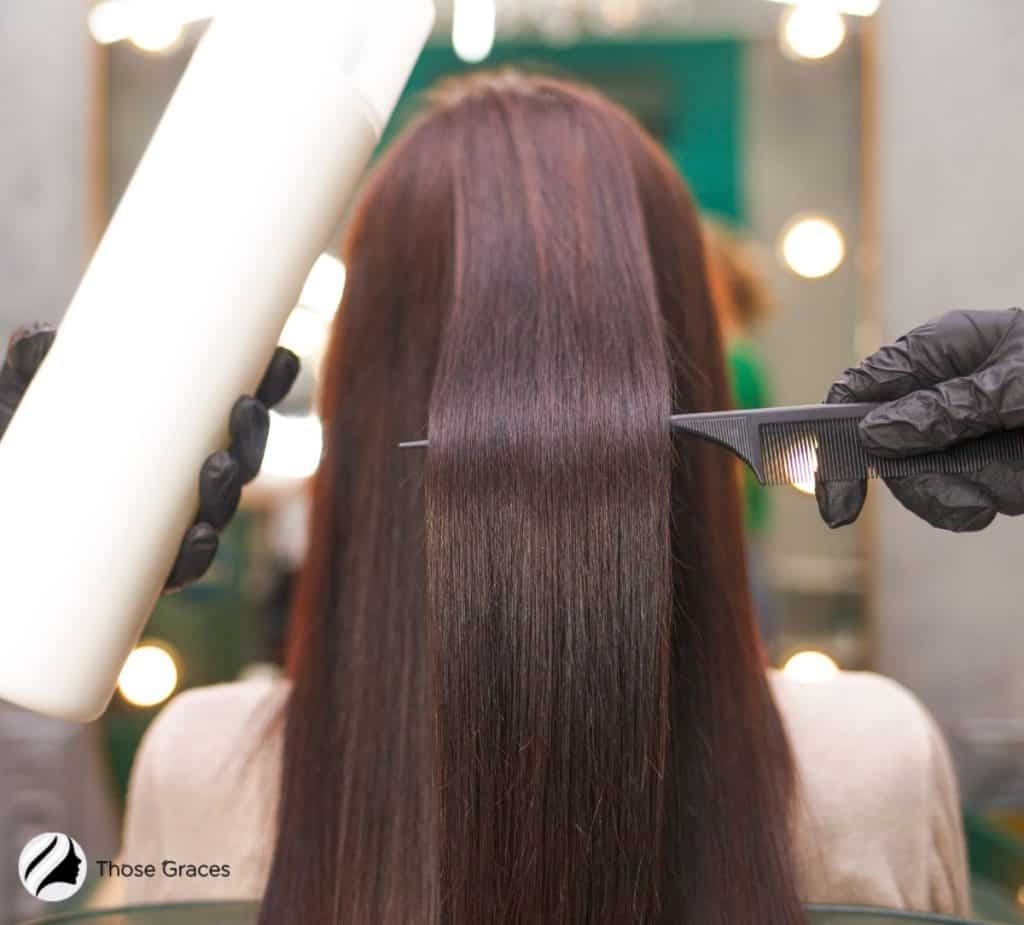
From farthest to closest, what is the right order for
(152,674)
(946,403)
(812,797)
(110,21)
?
(152,674), (110,21), (812,797), (946,403)

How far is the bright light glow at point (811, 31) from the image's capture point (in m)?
1.34

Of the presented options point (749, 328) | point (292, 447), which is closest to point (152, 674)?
point (292, 447)

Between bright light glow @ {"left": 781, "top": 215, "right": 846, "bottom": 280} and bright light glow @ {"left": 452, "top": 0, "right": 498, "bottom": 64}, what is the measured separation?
1.64 feet

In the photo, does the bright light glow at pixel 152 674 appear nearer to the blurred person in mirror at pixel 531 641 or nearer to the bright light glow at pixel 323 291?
the bright light glow at pixel 323 291

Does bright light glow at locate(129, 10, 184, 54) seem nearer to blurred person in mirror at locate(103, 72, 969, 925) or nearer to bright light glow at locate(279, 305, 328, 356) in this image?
bright light glow at locate(279, 305, 328, 356)

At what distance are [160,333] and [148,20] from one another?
1.05 meters

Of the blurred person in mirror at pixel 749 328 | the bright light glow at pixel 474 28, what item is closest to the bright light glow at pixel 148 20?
the bright light glow at pixel 474 28

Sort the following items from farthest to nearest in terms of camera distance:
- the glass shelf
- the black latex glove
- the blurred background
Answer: the blurred background, the glass shelf, the black latex glove

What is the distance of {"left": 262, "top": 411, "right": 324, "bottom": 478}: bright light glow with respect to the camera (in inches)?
54.3

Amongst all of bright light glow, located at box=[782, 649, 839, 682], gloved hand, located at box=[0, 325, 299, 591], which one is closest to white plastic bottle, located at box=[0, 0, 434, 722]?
gloved hand, located at box=[0, 325, 299, 591]

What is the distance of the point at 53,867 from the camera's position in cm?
77

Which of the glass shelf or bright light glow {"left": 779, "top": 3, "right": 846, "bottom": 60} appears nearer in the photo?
the glass shelf

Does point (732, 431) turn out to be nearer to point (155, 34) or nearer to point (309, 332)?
point (309, 332)

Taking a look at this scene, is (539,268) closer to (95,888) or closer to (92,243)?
(95,888)
